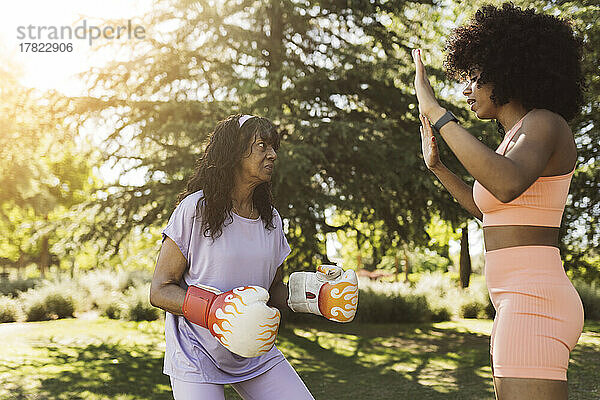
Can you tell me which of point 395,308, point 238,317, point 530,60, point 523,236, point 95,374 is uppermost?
point 530,60

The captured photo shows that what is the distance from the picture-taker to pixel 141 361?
8.99 meters

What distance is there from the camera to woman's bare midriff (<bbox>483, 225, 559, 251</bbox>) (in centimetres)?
191

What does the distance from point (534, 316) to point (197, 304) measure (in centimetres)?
124

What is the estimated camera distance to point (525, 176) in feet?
5.71

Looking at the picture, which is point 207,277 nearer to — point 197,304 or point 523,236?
point 197,304

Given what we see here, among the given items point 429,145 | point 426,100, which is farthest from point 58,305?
point 426,100

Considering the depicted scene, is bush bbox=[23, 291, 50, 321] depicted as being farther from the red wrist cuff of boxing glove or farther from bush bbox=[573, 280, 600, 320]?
the red wrist cuff of boxing glove

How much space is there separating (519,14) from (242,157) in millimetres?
1280

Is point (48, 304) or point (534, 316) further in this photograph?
point (48, 304)

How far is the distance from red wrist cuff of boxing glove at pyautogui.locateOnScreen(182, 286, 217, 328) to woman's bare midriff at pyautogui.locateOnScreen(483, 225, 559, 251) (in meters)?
1.10

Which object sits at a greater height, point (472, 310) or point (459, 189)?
point (459, 189)

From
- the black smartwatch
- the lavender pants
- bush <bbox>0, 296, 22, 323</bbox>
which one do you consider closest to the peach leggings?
the black smartwatch

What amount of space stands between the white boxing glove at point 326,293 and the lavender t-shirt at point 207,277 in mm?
224

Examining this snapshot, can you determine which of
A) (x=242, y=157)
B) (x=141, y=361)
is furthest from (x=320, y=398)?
(x=242, y=157)
